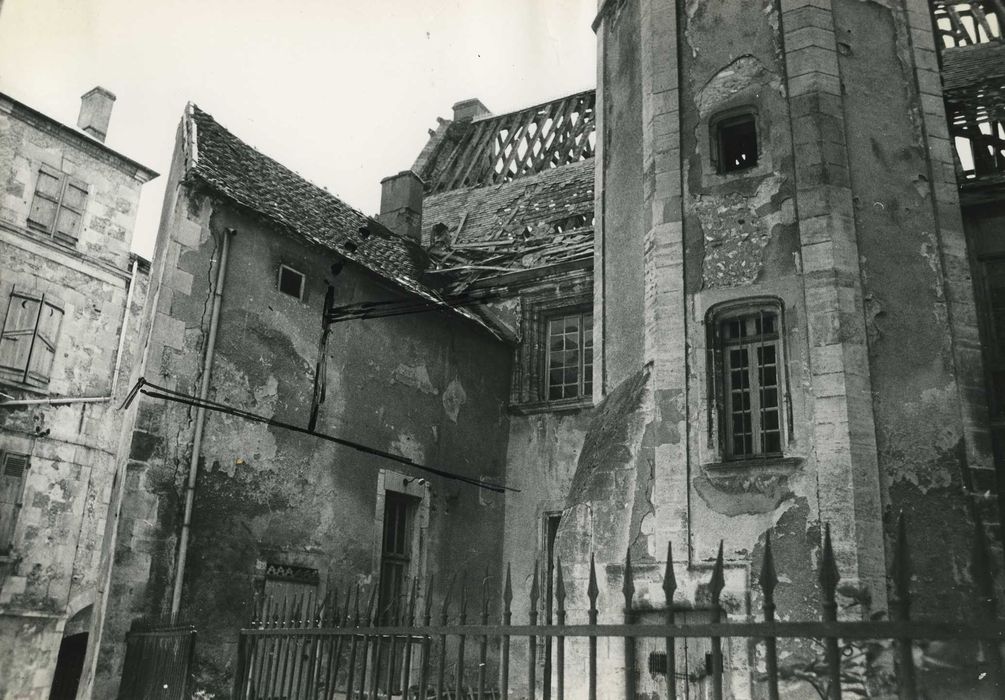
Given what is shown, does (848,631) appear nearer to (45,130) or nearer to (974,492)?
(974,492)

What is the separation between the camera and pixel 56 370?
18.9 meters

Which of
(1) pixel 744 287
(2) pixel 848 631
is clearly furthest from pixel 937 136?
(2) pixel 848 631

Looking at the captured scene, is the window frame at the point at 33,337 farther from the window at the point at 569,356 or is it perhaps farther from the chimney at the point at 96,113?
the window at the point at 569,356

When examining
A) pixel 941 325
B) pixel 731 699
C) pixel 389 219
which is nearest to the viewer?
pixel 731 699

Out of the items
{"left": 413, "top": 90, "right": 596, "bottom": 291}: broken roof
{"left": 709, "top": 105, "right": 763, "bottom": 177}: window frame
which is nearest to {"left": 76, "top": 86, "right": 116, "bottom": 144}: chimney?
{"left": 413, "top": 90, "right": 596, "bottom": 291}: broken roof

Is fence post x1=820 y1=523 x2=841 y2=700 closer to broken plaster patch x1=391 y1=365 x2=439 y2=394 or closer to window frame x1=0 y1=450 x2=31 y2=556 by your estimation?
broken plaster patch x1=391 y1=365 x2=439 y2=394

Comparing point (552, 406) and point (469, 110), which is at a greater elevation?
point (469, 110)

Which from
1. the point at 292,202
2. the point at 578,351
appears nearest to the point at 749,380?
the point at 578,351

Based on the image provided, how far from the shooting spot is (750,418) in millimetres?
9398

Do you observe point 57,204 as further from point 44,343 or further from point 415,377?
point 415,377

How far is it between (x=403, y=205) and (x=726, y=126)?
9.30 metres

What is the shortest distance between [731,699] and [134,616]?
22.1ft

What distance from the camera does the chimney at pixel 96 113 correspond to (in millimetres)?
21688

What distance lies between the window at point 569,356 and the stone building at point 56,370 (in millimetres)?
8804
